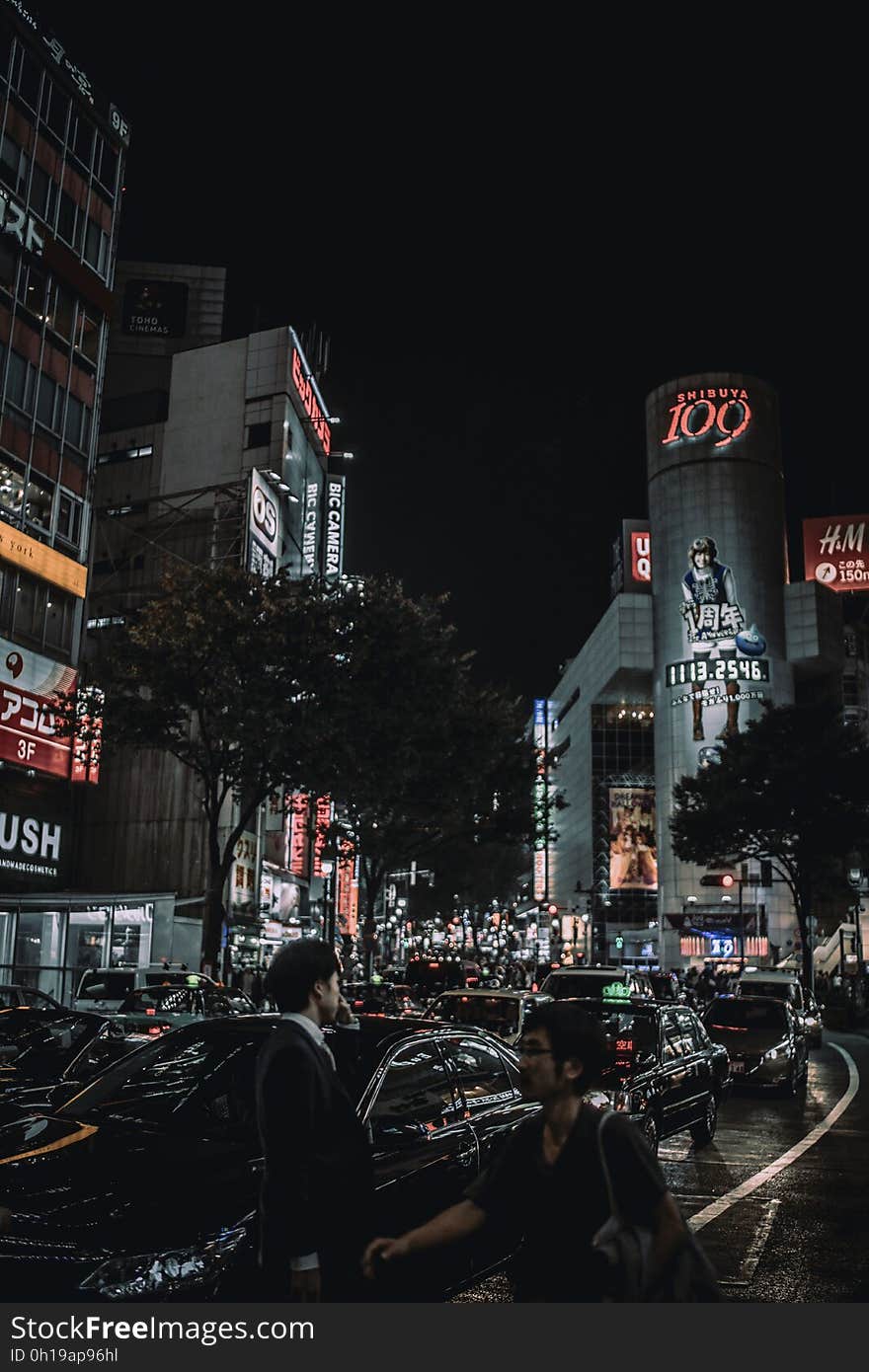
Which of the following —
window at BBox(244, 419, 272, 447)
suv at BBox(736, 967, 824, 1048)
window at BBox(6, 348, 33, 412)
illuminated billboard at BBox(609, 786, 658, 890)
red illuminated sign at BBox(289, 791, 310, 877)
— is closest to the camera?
suv at BBox(736, 967, 824, 1048)

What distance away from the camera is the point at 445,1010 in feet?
50.7

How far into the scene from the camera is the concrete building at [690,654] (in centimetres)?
8494

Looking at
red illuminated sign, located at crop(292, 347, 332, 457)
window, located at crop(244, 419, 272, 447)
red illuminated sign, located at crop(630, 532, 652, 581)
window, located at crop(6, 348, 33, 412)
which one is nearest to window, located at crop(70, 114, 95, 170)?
window, located at crop(6, 348, 33, 412)

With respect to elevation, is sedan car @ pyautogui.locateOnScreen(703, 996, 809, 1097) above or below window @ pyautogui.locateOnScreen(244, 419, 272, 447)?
below

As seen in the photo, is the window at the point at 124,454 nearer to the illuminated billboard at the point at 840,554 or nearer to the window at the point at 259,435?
the window at the point at 259,435

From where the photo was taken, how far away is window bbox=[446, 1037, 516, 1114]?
6.74 metres

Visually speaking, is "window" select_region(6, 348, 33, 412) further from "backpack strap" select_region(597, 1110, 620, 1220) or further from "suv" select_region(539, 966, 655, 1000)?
"backpack strap" select_region(597, 1110, 620, 1220)

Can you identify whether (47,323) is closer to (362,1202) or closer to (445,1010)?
(445,1010)

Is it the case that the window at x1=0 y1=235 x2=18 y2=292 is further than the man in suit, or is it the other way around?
the window at x1=0 y1=235 x2=18 y2=292

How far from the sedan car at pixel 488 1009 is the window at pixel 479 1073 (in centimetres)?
759

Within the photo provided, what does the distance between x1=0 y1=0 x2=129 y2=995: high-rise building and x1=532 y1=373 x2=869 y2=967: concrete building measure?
5911 centimetres

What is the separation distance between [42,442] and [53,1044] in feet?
64.4

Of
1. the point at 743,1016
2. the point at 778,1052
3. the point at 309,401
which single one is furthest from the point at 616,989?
the point at 309,401
